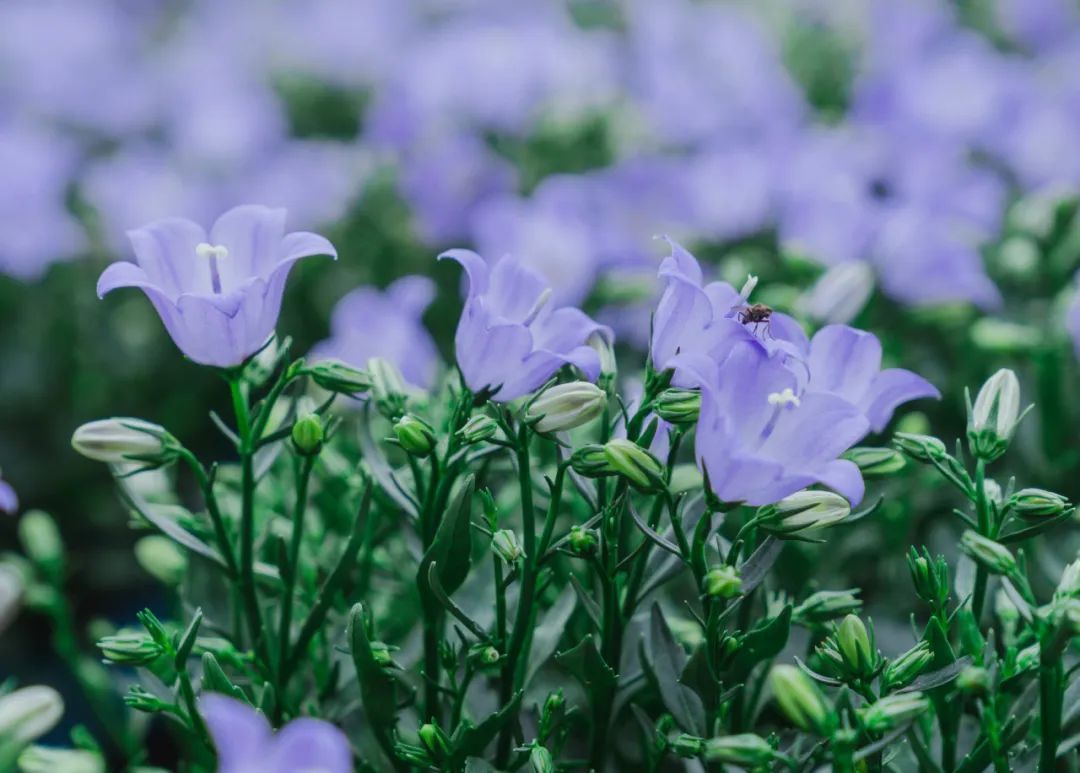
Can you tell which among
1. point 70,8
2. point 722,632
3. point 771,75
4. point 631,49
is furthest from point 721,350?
point 70,8

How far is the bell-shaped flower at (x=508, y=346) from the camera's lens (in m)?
0.85

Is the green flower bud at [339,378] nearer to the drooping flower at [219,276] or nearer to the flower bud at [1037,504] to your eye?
the drooping flower at [219,276]

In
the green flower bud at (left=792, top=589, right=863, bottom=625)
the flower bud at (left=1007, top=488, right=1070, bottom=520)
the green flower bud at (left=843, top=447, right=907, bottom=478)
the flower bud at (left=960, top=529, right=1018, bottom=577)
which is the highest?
the flower bud at (left=960, top=529, right=1018, bottom=577)

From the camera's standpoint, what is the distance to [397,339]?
→ 1.42 m

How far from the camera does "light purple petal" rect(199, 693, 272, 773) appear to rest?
23.0 inches

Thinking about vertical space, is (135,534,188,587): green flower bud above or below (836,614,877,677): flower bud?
below

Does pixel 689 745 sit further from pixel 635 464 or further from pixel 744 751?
pixel 635 464

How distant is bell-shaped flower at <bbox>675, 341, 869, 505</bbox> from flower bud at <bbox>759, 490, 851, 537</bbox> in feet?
0.05

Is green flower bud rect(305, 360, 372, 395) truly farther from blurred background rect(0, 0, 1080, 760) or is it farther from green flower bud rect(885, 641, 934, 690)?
green flower bud rect(885, 641, 934, 690)

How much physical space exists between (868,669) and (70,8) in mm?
3196

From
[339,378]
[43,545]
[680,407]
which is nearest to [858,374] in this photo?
[680,407]

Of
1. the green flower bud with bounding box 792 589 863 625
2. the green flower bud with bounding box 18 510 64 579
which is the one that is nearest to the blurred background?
the green flower bud with bounding box 792 589 863 625

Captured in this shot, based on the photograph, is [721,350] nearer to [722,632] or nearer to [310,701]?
[722,632]

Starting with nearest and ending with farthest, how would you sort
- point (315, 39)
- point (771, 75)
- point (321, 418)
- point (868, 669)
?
1. point (868, 669)
2. point (321, 418)
3. point (771, 75)
4. point (315, 39)
